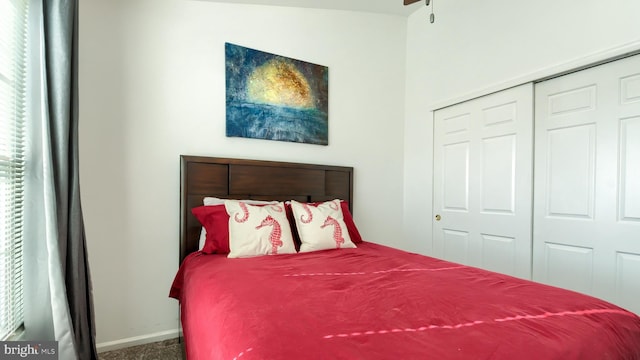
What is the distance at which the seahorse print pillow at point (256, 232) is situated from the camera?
1.89 metres

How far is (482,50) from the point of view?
8.50ft

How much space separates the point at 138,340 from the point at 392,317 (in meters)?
2.01

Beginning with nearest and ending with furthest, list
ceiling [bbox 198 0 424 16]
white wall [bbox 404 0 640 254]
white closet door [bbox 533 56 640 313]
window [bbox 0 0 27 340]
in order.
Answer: window [bbox 0 0 27 340] < white closet door [bbox 533 56 640 313] < white wall [bbox 404 0 640 254] < ceiling [bbox 198 0 424 16]

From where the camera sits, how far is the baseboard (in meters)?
2.08

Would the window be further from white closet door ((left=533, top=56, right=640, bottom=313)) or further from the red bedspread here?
white closet door ((left=533, top=56, right=640, bottom=313))

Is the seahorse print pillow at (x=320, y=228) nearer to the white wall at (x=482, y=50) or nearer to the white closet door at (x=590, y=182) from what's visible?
the white wall at (x=482, y=50)

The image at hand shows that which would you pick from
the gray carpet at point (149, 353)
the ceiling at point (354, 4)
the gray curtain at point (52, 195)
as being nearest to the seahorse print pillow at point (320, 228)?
the gray carpet at point (149, 353)

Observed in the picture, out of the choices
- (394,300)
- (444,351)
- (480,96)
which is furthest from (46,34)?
(480,96)

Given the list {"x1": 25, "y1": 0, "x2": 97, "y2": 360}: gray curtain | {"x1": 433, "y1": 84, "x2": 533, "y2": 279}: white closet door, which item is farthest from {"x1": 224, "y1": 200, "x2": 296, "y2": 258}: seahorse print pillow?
{"x1": 433, "y1": 84, "x2": 533, "y2": 279}: white closet door

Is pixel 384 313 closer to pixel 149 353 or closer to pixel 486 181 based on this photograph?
pixel 149 353

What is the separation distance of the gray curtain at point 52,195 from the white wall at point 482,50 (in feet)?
8.91

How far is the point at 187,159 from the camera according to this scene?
89.5 inches

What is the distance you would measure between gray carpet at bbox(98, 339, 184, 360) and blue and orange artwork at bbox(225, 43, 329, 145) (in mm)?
1551

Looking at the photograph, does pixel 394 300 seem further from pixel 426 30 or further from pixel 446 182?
pixel 426 30
